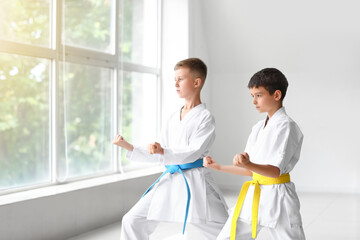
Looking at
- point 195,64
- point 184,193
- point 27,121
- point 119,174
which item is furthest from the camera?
point 119,174

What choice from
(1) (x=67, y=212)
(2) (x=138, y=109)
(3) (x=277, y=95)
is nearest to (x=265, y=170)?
(3) (x=277, y=95)

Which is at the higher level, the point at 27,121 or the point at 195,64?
the point at 195,64

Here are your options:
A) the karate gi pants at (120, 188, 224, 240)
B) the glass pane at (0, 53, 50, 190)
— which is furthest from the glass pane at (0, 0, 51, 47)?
the karate gi pants at (120, 188, 224, 240)

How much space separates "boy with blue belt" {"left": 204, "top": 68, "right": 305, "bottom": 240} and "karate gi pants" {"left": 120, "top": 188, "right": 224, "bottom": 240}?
19.1 inches

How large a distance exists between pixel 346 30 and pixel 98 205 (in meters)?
3.71

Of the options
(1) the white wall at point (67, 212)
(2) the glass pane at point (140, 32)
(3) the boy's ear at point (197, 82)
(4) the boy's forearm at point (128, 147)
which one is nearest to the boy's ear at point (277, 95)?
(3) the boy's ear at point (197, 82)

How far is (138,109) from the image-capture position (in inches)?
224

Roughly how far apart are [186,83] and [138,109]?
2.76 m

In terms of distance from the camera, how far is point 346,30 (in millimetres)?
6156

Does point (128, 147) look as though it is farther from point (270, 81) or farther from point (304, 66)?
point (304, 66)

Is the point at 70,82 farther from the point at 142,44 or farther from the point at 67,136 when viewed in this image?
the point at 142,44

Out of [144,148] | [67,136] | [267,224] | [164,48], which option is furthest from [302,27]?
[267,224]

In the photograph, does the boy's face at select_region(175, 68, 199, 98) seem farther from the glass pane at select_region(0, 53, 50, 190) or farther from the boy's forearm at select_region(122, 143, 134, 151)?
the glass pane at select_region(0, 53, 50, 190)

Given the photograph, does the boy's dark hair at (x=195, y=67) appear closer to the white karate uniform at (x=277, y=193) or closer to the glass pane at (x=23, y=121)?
the white karate uniform at (x=277, y=193)
